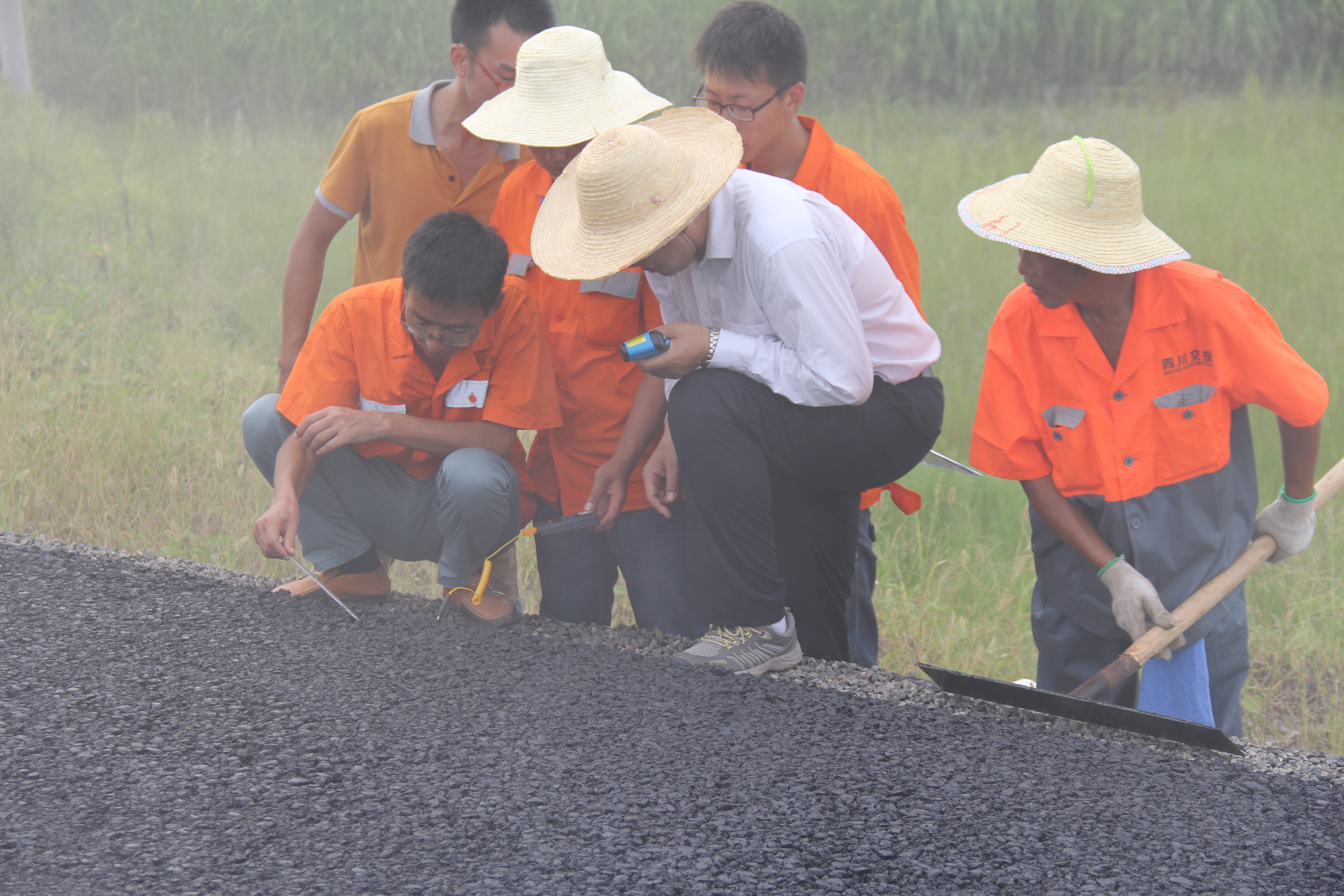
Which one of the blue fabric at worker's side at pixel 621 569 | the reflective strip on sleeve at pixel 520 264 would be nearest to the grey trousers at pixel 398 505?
the blue fabric at worker's side at pixel 621 569

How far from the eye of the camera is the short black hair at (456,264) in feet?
8.55

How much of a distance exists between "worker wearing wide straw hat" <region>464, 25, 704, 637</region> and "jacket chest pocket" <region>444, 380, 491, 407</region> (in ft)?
0.70

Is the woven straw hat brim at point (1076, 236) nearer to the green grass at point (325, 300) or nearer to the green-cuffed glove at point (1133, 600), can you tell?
the green-cuffed glove at point (1133, 600)

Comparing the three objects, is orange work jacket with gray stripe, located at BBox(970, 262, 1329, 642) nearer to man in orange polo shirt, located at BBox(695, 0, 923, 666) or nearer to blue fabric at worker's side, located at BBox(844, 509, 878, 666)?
man in orange polo shirt, located at BBox(695, 0, 923, 666)

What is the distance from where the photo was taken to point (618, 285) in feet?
9.34

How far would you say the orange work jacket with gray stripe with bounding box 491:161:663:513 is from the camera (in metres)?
2.88

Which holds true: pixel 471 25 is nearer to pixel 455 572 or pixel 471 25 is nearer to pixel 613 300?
pixel 613 300

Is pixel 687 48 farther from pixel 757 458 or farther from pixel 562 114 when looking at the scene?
pixel 757 458

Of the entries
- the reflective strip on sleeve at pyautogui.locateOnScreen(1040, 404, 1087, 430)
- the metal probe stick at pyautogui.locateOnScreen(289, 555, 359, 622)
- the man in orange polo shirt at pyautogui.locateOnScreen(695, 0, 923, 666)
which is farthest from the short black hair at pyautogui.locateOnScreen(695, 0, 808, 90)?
the metal probe stick at pyautogui.locateOnScreen(289, 555, 359, 622)

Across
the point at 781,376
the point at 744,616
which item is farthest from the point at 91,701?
the point at 781,376

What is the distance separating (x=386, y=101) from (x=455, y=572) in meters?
1.38

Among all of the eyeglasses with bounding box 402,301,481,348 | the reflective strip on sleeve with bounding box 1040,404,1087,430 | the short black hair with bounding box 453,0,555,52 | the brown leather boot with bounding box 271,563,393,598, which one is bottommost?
the brown leather boot with bounding box 271,563,393,598

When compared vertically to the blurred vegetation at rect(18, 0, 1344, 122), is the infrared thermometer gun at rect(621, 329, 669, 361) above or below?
below

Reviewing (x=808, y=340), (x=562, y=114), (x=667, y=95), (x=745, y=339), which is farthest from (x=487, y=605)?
(x=667, y=95)
